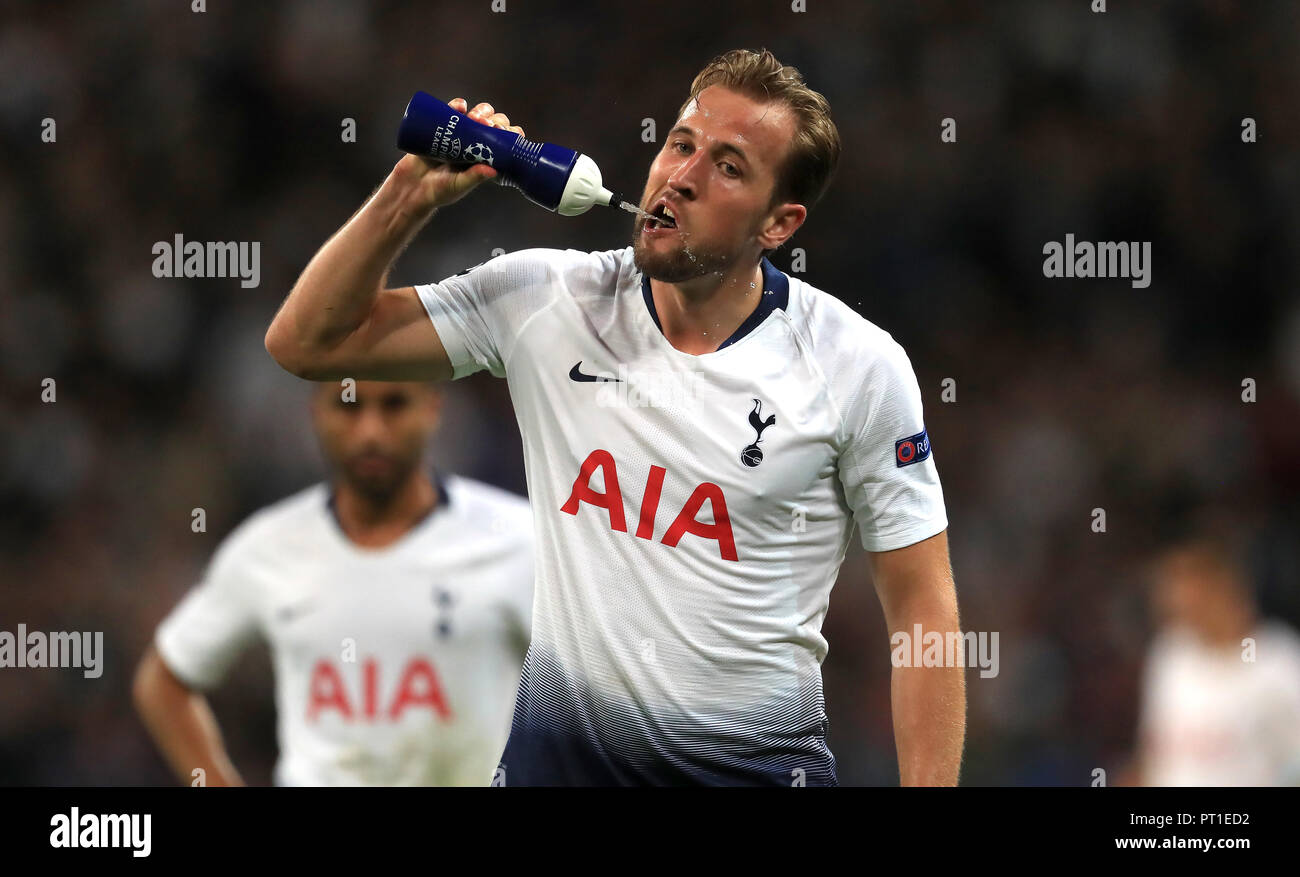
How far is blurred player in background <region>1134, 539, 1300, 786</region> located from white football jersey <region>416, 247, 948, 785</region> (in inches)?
167

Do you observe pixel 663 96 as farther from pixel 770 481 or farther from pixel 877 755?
pixel 770 481

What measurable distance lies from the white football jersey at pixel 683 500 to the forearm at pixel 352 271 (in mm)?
230

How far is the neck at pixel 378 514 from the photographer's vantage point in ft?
19.2

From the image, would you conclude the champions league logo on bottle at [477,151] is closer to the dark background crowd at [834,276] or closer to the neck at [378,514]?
the neck at [378,514]

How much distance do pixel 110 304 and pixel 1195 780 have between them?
21.7ft

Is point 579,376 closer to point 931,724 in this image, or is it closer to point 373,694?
point 931,724

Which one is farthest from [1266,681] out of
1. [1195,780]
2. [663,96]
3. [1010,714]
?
[663,96]

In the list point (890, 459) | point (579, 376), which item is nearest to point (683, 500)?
point (579, 376)

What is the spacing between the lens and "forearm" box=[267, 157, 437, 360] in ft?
11.9

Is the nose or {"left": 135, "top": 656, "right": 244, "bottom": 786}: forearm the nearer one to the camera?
the nose

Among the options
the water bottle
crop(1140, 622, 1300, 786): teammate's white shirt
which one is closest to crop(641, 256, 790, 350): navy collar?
the water bottle

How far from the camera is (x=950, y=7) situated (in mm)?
9758

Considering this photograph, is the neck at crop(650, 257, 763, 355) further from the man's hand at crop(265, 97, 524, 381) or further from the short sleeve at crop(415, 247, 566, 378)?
the man's hand at crop(265, 97, 524, 381)

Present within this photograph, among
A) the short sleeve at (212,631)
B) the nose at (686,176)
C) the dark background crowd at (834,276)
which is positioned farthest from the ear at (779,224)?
the dark background crowd at (834,276)
